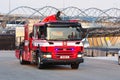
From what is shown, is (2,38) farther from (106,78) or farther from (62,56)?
(106,78)

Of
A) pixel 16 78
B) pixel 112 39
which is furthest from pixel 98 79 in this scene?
pixel 112 39

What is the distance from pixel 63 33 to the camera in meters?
21.4

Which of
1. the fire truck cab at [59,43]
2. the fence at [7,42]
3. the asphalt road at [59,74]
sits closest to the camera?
the asphalt road at [59,74]

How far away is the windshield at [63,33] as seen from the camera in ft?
69.7

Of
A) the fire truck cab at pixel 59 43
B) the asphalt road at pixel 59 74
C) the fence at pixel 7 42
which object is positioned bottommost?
the fence at pixel 7 42

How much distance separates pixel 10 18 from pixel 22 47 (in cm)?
12684

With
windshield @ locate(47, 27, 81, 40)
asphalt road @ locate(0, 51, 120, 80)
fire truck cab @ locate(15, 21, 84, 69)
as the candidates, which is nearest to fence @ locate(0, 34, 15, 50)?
asphalt road @ locate(0, 51, 120, 80)

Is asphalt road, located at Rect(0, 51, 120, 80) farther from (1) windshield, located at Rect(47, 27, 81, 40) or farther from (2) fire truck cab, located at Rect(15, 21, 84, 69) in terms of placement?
(1) windshield, located at Rect(47, 27, 81, 40)

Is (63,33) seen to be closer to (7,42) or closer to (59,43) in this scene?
(59,43)

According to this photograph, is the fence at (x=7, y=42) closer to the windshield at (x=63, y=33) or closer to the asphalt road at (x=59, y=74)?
the asphalt road at (x=59, y=74)

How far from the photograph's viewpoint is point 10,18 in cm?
15288

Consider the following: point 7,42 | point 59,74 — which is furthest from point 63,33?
point 7,42

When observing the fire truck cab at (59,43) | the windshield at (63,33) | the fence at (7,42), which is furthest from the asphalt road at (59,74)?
the fence at (7,42)

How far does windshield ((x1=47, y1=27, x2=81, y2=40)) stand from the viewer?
21247mm
